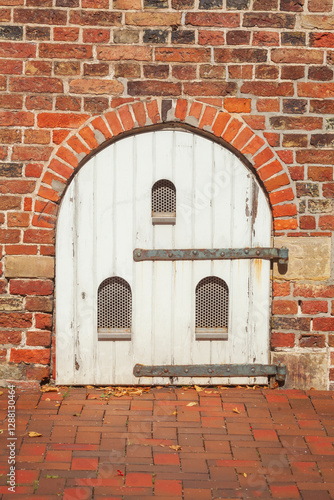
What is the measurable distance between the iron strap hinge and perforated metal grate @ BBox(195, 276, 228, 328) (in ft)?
0.66

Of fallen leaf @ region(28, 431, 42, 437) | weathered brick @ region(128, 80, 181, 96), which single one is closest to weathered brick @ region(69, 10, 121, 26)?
weathered brick @ region(128, 80, 181, 96)

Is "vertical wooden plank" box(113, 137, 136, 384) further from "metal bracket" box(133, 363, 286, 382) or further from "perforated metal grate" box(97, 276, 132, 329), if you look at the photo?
"metal bracket" box(133, 363, 286, 382)

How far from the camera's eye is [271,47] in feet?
16.0

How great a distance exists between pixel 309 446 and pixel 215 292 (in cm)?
140

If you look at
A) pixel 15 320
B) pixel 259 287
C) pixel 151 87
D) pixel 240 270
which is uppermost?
pixel 151 87

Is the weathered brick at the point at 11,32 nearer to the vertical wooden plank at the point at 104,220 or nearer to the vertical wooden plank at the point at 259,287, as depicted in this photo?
the vertical wooden plank at the point at 104,220

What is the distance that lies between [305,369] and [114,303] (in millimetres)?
1530

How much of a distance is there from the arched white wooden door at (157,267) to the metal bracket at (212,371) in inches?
2.1

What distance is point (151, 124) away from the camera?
16.0 feet

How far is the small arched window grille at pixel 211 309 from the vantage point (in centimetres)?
511

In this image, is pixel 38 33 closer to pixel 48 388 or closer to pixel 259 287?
pixel 259 287

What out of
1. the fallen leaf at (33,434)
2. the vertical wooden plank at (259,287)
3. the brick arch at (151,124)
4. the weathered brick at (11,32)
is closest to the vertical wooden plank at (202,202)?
the brick arch at (151,124)

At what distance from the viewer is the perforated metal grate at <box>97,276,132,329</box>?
5.08 m

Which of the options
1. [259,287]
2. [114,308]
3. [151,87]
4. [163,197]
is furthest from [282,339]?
[151,87]
